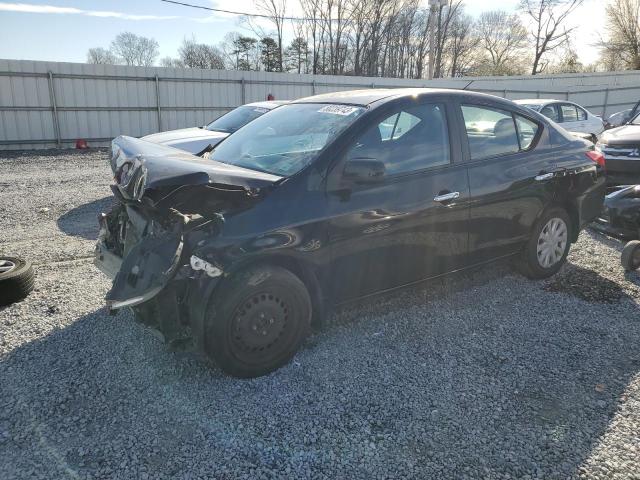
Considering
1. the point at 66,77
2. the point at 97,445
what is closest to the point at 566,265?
the point at 97,445

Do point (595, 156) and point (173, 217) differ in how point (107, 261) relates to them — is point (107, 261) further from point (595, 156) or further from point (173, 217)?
point (595, 156)

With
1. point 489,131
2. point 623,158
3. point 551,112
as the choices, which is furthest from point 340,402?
point 551,112

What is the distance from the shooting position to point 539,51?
187 ft

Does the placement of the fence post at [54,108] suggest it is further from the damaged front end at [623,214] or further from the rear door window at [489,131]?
the damaged front end at [623,214]

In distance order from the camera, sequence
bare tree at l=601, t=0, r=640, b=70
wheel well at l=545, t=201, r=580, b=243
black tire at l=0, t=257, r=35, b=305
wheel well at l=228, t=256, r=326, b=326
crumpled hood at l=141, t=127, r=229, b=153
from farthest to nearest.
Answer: bare tree at l=601, t=0, r=640, b=70 < crumpled hood at l=141, t=127, r=229, b=153 < wheel well at l=545, t=201, r=580, b=243 < black tire at l=0, t=257, r=35, b=305 < wheel well at l=228, t=256, r=326, b=326

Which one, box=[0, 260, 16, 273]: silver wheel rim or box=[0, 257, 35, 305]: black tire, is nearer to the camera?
box=[0, 257, 35, 305]: black tire

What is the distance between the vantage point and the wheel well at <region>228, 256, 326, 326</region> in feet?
10.5

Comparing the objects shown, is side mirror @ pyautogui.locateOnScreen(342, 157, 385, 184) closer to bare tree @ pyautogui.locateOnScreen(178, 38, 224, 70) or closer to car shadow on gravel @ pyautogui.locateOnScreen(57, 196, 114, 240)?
car shadow on gravel @ pyautogui.locateOnScreen(57, 196, 114, 240)

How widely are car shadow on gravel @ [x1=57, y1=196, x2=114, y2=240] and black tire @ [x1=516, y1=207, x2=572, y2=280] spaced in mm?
5001

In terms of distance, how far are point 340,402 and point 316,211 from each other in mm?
1215

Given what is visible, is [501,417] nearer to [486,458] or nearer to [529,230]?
[486,458]

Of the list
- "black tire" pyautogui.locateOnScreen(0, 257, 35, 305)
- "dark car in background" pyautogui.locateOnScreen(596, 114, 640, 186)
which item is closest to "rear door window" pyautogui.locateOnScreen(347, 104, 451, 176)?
"black tire" pyautogui.locateOnScreen(0, 257, 35, 305)

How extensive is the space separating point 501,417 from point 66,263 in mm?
4522

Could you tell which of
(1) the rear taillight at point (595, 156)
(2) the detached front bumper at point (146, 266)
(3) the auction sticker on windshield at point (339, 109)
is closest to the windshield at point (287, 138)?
(3) the auction sticker on windshield at point (339, 109)
